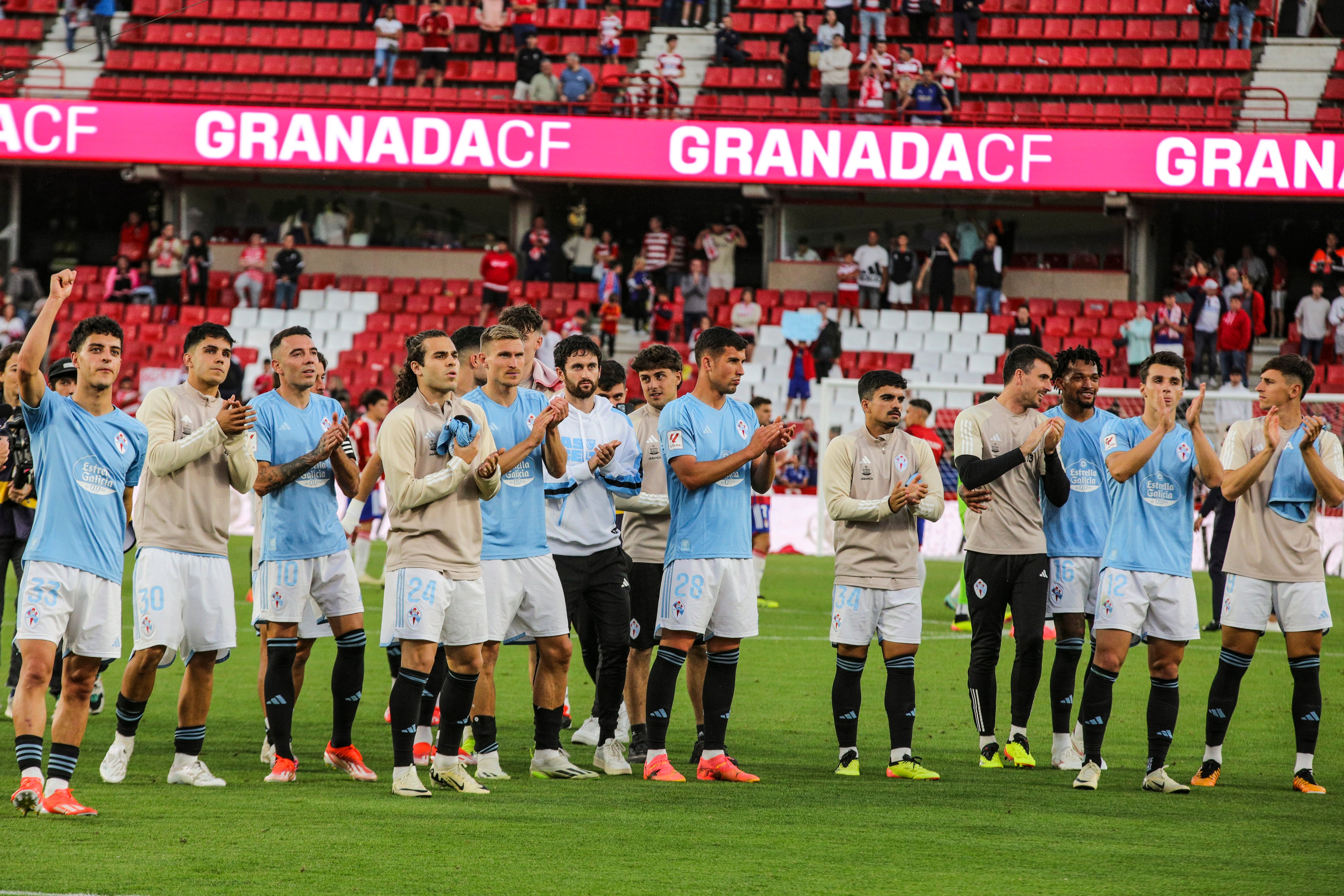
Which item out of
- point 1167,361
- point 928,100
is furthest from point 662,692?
point 928,100

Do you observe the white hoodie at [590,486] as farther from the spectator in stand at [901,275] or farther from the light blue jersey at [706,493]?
the spectator in stand at [901,275]

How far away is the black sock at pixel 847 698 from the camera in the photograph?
7.61 meters

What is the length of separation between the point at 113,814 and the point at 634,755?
2728 millimetres

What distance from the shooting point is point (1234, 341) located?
81.0 feet

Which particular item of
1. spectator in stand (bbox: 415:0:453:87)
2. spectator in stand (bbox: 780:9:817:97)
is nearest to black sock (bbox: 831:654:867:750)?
spectator in stand (bbox: 780:9:817:97)

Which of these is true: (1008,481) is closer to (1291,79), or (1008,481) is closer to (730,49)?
(730,49)

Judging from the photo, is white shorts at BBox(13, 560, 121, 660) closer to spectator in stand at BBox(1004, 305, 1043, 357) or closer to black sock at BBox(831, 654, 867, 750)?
black sock at BBox(831, 654, 867, 750)

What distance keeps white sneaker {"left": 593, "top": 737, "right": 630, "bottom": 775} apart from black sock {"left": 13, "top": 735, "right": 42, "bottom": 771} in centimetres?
262

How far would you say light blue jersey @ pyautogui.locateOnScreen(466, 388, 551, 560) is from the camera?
7188 millimetres

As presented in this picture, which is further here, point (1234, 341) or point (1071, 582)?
point (1234, 341)

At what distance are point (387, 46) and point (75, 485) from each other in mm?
24659

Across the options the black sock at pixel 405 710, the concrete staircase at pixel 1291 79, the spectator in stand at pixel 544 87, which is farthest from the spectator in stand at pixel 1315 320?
the black sock at pixel 405 710

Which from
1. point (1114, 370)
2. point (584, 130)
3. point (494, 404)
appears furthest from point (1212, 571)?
point (584, 130)

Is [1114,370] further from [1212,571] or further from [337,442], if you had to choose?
[337,442]
